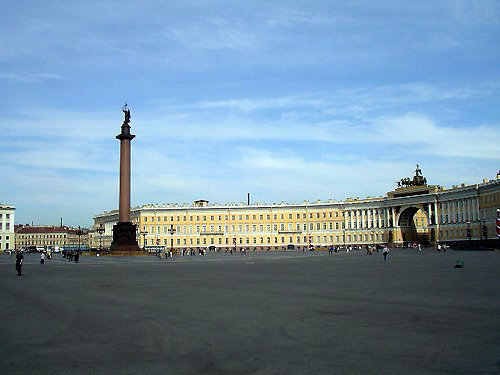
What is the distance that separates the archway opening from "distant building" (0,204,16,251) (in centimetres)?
10177

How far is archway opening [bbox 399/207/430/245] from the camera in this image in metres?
135

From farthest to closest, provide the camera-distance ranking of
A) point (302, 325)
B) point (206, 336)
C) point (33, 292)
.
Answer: point (33, 292), point (302, 325), point (206, 336)

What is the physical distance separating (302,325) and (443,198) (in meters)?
120

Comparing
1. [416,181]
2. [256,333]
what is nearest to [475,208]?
[416,181]

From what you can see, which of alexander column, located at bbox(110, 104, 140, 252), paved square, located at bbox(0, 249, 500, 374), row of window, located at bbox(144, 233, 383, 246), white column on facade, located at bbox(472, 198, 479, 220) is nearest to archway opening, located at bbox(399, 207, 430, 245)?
row of window, located at bbox(144, 233, 383, 246)

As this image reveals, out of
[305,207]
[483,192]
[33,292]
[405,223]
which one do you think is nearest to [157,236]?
[305,207]

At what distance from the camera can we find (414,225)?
140 metres

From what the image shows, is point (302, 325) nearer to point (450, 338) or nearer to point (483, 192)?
point (450, 338)

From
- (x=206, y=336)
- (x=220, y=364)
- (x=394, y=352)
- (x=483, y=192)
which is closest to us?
(x=220, y=364)

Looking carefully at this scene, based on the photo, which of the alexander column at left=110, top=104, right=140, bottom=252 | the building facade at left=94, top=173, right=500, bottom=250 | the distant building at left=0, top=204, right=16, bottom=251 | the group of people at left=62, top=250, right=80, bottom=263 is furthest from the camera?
the distant building at left=0, top=204, right=16, bottom=251

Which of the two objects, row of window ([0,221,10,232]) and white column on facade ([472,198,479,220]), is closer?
white column on facade ([472,198,479,220])

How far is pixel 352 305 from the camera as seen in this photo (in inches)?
568

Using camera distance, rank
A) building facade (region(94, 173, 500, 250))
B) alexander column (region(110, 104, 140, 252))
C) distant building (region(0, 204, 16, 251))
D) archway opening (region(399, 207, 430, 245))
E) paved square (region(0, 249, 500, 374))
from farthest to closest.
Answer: distant building (region(0, 204, 16, 251)) → building facade (region(94, 173, 500, 250)) → archway opening (region(399, 207, 430, 245)) → alexander column (region(110, 104, 140, 252)) → paved square (region(0, 249, 500, 374))

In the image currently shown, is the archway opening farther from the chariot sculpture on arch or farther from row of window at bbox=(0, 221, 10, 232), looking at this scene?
row of window at bbox=(0, 221, 10, 232)
